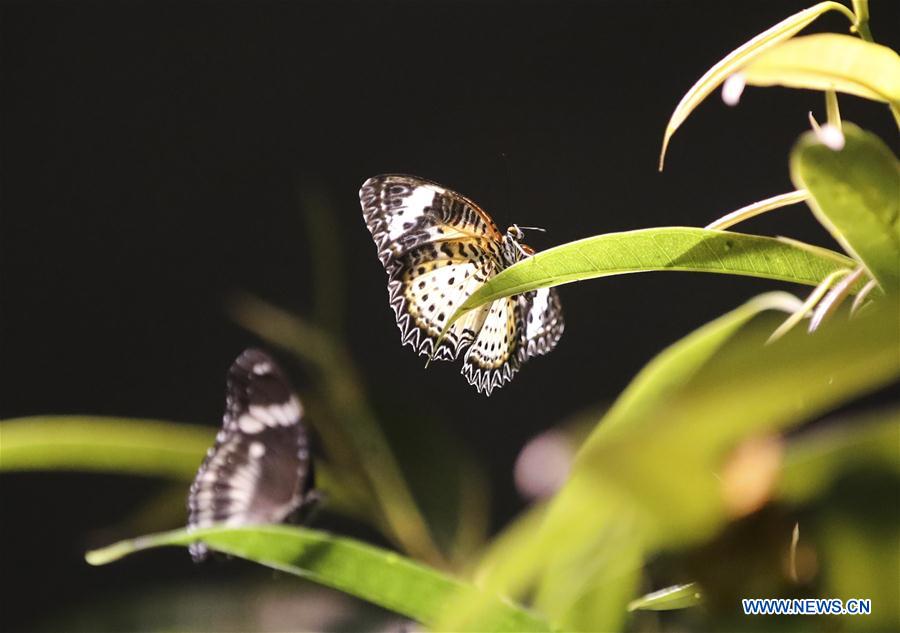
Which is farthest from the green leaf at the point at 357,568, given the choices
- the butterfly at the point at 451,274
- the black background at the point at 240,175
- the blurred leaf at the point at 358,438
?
the black background at the point at 240,175

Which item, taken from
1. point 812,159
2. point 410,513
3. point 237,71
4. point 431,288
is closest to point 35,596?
point 237,71

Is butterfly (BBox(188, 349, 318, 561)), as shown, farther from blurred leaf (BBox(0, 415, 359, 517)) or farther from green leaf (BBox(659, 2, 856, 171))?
green leaf (BBox(659, 2, 856, 171))

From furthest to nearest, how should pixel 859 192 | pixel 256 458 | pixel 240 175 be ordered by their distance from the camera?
pixel 240 175
pixel 256 458
pixel 859 192

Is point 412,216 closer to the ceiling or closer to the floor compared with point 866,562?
closer to the ceiling

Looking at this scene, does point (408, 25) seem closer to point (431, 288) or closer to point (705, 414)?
point (431, 288)

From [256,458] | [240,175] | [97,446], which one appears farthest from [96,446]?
[240,175]

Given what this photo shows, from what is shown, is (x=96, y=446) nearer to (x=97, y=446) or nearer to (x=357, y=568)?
(x=97, y=446)
